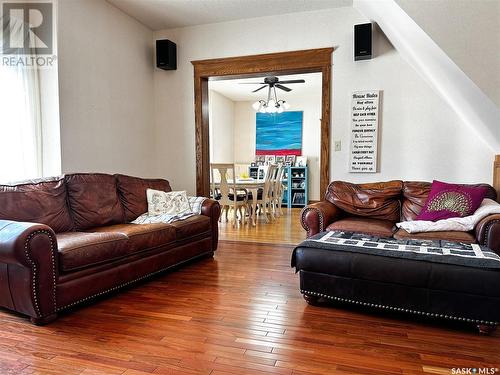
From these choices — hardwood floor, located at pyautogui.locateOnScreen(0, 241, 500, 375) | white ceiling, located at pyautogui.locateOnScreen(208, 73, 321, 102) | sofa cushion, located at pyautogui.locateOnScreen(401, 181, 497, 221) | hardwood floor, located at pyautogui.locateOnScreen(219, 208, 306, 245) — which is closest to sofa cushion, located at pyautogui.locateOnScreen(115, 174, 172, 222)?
hardwood floor, located at pyautogui.locateOnScreen(0, 241, 500, 375)

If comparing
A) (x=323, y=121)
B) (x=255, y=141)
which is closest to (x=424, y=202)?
(x=323, y=121)

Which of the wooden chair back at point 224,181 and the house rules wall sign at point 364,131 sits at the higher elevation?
the house rules wall sign at point 364,131

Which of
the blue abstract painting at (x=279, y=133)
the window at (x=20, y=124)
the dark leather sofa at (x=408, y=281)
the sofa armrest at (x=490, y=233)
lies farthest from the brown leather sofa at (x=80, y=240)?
the blue abstract painting at (x=279, y=133)

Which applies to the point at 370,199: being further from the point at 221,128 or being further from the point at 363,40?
the point at 221,128

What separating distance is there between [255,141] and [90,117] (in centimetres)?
545

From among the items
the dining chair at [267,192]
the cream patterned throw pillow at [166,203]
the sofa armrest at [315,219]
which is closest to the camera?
the sofa armrest at [315,219]

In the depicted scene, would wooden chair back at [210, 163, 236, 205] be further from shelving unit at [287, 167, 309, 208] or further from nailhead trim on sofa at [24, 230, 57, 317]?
nailhead trim on sofa at [24, 230, 57, 317]

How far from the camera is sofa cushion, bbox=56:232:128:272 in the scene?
2197mm

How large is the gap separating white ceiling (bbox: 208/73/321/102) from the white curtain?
3925 mm

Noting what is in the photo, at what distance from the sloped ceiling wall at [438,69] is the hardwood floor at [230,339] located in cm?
181

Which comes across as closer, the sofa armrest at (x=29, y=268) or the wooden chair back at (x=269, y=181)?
the sofa armrest at (x=29, y=268)

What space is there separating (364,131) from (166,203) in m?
2.30

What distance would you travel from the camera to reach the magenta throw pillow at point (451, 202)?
2.98 m

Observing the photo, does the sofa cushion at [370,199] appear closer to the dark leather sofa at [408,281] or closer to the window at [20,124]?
the dark leather sofa at [408,281]
